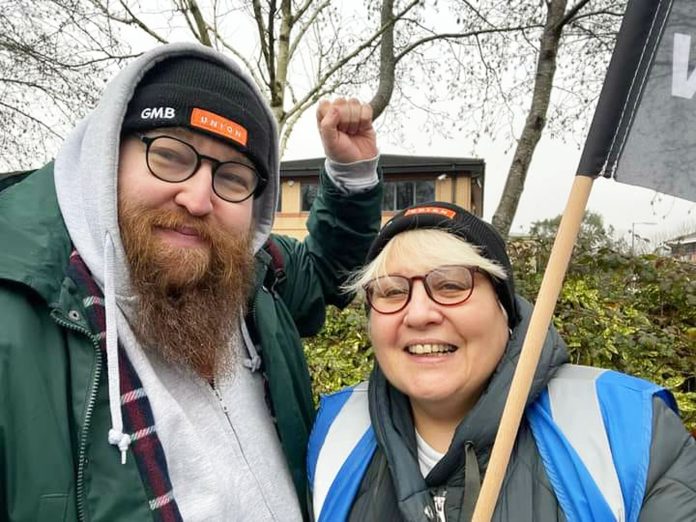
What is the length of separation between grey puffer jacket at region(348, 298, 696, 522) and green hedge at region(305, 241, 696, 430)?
3171 mm

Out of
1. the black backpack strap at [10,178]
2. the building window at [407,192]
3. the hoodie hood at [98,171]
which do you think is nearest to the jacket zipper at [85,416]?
the hoodie hood at [98,171]

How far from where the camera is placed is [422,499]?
1539mm

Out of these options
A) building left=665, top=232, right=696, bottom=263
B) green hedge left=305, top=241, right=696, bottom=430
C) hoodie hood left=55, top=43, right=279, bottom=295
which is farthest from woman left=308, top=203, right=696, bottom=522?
building left=665, top=232, right=696, bottom=263

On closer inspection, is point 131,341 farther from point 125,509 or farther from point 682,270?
point 682,270

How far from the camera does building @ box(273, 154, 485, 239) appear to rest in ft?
69.9

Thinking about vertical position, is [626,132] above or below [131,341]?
above

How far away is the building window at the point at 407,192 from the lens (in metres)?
21.8

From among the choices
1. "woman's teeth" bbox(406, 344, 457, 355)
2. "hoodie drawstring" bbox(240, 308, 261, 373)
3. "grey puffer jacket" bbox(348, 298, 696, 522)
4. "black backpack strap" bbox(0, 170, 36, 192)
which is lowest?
"grey puffer jacket" bbox(348, 298, 696, 522)

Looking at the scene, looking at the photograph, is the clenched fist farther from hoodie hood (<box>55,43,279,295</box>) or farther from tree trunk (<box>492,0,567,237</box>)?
tree trunk (<box>492,0,567,237</box>)

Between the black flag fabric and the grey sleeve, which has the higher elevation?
the black flag fabric

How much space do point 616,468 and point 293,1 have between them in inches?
356

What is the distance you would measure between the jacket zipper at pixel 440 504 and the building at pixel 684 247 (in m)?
5.61

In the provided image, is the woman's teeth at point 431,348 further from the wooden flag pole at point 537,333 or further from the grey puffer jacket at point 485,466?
the wooden flag pole at point 537,333

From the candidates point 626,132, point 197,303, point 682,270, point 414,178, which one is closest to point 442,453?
point 197,303
